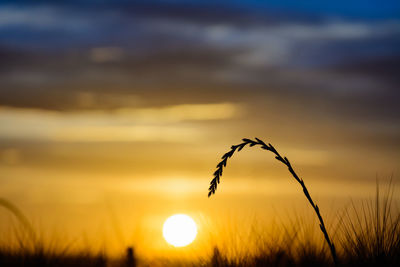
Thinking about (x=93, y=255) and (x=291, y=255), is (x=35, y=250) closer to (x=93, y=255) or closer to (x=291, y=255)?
(x=93, y=255)

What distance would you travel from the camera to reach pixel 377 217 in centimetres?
426

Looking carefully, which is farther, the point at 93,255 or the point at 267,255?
the point at 93,255

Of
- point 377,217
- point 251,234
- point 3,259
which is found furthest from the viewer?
point 251,234

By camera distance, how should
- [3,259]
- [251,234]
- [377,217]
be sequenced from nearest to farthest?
[377,217], [3,259], [251,234]

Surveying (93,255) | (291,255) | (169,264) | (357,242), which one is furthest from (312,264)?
A: (93,255)

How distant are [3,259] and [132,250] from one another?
3.58 feet

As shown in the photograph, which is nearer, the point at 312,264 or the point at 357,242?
the point at 357,242

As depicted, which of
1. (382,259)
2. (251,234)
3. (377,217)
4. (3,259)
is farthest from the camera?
(251,234)

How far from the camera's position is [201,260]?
4.83 metres

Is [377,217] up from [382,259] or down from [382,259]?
up

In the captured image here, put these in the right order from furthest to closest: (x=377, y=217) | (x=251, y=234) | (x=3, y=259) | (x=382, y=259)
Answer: (x=251, y=234) → (x=3, y=259) → (x=377, y=217) → (x=382, y=259)

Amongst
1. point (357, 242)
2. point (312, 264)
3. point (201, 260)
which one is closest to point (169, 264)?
point (201, 260)

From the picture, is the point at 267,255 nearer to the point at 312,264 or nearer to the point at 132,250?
the point at 312,264

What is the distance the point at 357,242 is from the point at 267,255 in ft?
2.57
